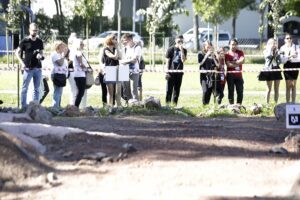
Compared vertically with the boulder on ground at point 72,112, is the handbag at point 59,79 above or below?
above

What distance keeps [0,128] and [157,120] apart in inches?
164

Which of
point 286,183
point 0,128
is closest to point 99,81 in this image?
point 0,128

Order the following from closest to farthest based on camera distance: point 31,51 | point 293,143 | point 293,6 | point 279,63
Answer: point 293,143, point 31,51, point 279,63, point 293,6

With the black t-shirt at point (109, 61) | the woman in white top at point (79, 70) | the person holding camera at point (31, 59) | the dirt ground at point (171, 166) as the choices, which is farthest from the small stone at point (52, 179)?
the black t-shirt at point (109, 61)

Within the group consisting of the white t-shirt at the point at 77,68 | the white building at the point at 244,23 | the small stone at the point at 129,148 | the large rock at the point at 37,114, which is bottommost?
the small stone at the point at 129,148

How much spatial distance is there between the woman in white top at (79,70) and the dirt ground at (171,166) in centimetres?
506

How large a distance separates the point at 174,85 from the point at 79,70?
2567 mm

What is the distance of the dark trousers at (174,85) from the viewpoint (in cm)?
1667

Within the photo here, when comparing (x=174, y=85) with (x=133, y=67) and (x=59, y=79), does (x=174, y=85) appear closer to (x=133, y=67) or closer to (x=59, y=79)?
(x=133, y=67)

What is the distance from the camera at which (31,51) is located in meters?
15.3

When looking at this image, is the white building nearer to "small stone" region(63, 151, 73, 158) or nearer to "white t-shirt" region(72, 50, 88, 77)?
"white t-shirt" region(72, 50, 88, 77)

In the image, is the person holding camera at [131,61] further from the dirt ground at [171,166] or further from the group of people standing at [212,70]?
the dirt ground at [171,166]

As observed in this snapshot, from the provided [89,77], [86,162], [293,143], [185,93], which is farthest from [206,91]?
[86,162]

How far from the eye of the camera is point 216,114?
13914mm
